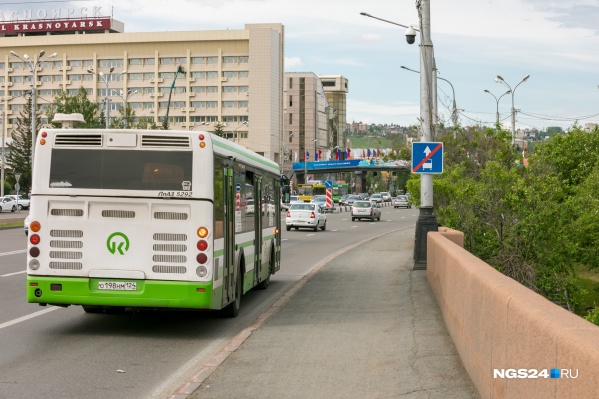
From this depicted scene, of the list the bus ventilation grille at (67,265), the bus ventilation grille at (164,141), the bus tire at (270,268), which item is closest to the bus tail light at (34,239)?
the bus ventilation grille at (67,265)

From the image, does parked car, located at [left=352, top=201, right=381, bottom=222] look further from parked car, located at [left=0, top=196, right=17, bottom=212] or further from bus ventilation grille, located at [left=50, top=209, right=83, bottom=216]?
bus ventilation grille, located at [left=50, top=209, right=83, bottom=216]

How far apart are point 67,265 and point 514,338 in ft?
23.6

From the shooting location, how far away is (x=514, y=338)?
19.6 ft

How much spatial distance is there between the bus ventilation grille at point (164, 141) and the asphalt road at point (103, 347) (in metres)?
2.50

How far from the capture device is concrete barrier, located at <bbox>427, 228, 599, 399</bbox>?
4.31 metres

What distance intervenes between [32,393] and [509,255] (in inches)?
615

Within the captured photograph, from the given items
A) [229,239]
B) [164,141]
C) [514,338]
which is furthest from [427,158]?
[514,338]

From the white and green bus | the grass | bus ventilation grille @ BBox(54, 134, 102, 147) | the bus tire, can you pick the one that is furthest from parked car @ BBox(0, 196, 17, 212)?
the white and green bus

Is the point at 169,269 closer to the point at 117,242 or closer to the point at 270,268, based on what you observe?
the point at 117,242

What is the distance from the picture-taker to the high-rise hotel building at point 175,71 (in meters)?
143

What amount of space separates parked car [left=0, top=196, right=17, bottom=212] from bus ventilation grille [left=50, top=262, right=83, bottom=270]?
214 feet

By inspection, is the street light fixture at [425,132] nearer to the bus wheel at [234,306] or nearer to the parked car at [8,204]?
the bus wheel at [234,306]

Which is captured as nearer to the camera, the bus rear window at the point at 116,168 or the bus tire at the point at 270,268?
the bus rear window at the point at 116,168

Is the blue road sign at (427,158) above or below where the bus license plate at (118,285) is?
above
